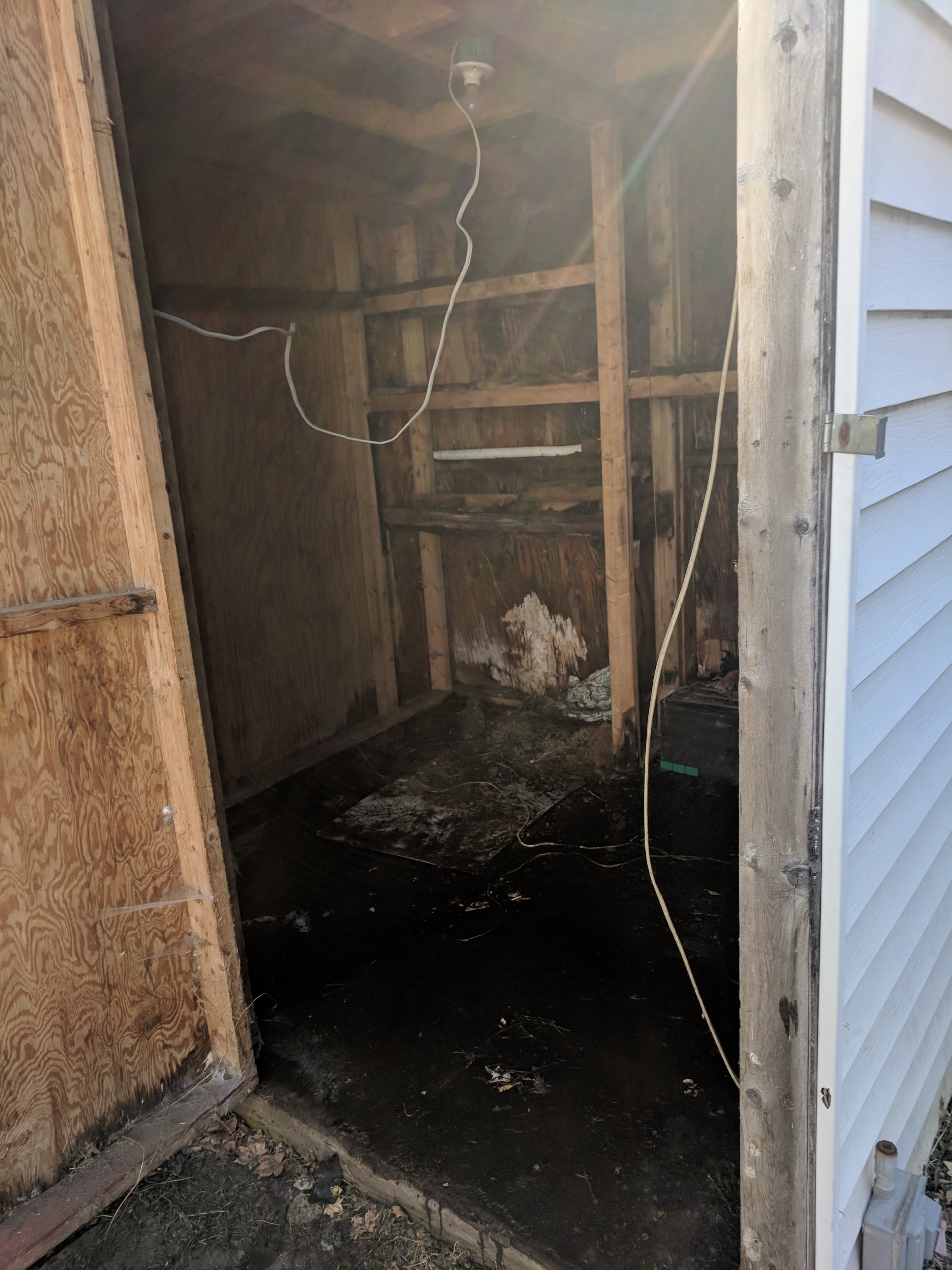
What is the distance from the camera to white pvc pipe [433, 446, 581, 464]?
12.8 ft

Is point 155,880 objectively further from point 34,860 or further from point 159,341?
point 159,341

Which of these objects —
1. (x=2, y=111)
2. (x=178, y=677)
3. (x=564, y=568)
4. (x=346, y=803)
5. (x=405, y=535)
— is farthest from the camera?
(x=405, y=535)

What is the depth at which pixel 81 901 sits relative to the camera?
1.91m

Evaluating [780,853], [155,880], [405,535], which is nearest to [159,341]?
[405,535]

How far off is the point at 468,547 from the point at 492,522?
52 cm

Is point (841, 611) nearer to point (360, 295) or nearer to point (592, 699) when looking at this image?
point (592, 699)

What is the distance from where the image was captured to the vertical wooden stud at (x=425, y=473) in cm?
423

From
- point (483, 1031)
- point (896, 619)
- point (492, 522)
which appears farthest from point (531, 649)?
point (896, 619)

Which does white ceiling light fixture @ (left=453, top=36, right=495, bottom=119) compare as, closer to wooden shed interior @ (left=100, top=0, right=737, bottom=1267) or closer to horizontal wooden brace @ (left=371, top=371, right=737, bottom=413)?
wooden shed interior @ (left=100, top=0, right=737, bottom=1267)

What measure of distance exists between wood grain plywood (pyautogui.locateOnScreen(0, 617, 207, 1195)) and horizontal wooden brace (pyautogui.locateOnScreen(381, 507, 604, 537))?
2.22m

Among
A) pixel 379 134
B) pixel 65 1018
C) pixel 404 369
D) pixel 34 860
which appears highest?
pixel 379 134

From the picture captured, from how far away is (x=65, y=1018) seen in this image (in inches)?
75.0

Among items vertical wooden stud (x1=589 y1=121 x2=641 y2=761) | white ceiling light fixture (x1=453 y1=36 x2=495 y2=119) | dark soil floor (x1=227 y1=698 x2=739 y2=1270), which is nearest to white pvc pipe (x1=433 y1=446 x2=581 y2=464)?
vertical wooden stud (x1=589 y1=121 x2=641 y2=761)

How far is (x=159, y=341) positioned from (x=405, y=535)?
1.54 m
